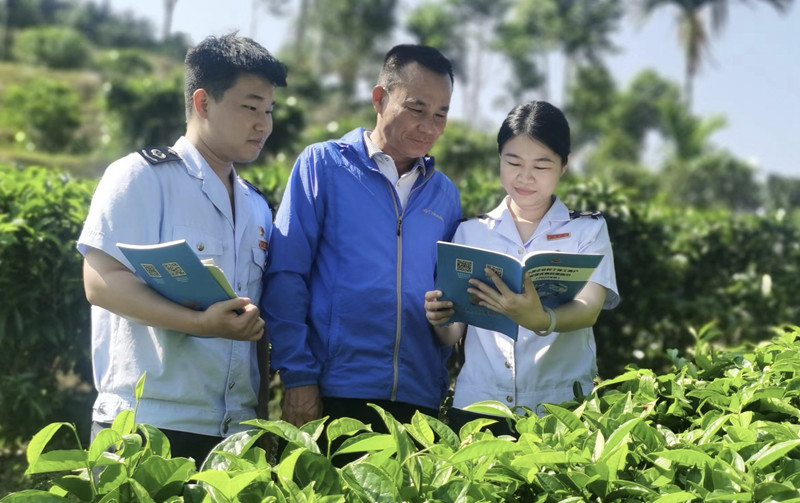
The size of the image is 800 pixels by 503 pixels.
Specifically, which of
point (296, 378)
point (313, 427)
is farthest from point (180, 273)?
point (313, 427)

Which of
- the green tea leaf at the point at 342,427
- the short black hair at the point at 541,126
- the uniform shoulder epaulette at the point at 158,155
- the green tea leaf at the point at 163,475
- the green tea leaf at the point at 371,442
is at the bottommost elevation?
the green tea leaf at the point at 163,475

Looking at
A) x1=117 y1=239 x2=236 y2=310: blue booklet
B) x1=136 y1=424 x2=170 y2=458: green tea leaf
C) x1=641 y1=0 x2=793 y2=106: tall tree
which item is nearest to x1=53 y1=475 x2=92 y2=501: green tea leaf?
x1=136 y1=424 x2=170 y2=458: green tea leaf

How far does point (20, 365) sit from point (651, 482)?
A: 3488 millimetres

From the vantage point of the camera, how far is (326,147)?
283 centimetres

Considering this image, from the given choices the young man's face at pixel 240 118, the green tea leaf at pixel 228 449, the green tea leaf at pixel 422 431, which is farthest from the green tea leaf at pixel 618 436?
the young man's face at pixel 240 118

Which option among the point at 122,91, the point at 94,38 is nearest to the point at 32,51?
the point at 94,38

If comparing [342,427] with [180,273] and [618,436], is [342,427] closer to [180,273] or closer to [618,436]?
[618,436]

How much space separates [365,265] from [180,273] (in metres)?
0.70

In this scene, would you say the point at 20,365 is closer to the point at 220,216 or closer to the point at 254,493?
the point at 220,216

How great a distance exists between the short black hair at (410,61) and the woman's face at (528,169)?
0.32m

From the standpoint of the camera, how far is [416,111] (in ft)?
9.07

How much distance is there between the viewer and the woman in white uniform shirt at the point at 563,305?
8.78 ft

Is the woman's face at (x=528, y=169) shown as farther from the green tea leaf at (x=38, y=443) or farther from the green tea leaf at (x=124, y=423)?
the green tea leaf at (x=38, y=443)

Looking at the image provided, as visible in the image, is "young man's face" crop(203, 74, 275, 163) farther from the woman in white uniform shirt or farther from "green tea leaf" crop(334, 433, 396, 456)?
"green tea leaf" crop(334, 433, 396, 456)
